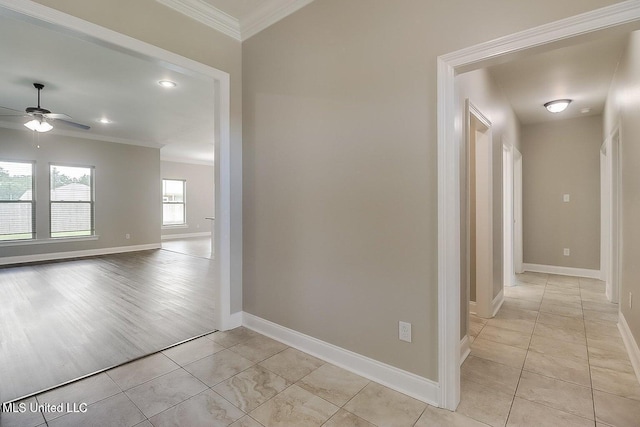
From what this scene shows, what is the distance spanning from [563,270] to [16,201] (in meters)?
10.6

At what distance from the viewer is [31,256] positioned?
245 inches

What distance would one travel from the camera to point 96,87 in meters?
4.09

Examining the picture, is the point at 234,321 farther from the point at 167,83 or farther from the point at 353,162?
the point at 167,83

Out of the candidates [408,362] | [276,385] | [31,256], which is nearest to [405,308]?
[408,362]

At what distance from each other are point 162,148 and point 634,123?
953cm

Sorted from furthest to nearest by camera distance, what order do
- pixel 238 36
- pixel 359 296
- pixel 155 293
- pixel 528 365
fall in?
1. pixel 155 293
2. pixel 238 36
3. pixel 528 365
4. pixel 359 296

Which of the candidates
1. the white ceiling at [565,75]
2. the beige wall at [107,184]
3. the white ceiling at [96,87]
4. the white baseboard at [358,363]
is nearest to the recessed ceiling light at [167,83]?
the white ceiling at [96,87]

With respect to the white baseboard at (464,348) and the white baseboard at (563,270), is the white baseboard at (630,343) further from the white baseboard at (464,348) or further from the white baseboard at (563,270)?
the white baseboard at (563,270)

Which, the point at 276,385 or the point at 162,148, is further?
the point at 162,148

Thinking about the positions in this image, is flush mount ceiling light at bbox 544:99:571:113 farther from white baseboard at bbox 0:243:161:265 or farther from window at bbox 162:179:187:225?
window at bbox 162:179:187:225

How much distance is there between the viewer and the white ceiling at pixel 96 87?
2969 millimetres

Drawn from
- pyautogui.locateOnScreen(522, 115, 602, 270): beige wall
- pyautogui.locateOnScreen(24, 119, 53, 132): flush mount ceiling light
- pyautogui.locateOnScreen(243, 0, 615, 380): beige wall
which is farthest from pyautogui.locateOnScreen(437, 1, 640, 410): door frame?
pyautogui.locateOnScreen(24, 119, 53, 132): flush mount ceiling light

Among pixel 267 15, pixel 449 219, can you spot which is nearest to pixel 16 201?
pixel 267 15

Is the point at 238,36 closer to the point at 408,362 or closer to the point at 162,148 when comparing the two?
the point at 408,362
